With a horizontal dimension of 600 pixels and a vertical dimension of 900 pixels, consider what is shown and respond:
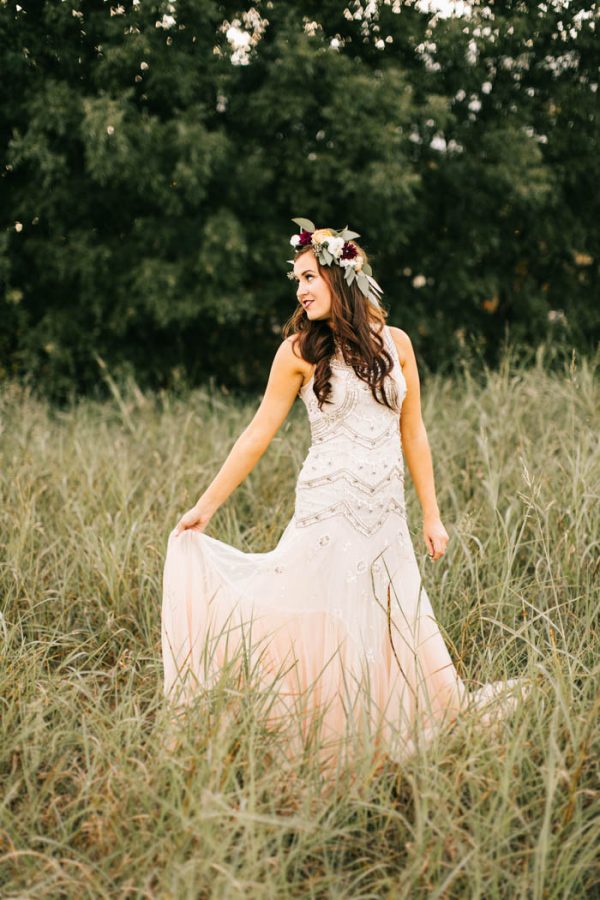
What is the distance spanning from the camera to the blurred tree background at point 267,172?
703cm

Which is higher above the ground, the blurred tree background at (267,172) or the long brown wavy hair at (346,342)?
the blurred tree background at (267,172)

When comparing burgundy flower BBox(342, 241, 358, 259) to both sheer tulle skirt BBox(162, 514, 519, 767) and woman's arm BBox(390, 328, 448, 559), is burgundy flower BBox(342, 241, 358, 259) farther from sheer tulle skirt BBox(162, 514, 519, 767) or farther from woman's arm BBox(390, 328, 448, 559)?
sheer tulle skirt BBox(162, 514, 519, 767)

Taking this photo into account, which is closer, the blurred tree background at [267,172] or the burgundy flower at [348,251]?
the burgundy flower at [348,251]

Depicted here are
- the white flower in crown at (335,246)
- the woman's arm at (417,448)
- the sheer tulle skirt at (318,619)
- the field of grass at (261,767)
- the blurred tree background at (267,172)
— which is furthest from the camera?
the blurred tree background at (267,172)

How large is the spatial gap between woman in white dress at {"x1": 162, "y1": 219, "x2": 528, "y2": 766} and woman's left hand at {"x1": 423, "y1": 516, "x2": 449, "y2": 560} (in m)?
0.10

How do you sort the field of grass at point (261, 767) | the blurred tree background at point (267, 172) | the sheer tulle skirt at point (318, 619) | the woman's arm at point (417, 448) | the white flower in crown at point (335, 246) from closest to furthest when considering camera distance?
1. the field of grass at point (261, 767)
2. the sheer tulle skirt at point (318, 619)
3. the white flower in crown at point (335, 246)
4. the woman's arm at point (417, 448)
5. the blurred tree background at point (267, 172)

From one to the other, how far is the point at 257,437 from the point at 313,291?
54cm

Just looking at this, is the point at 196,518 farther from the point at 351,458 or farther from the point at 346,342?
the point at 346,342

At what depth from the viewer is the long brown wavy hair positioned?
2521mm

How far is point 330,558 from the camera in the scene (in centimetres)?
251

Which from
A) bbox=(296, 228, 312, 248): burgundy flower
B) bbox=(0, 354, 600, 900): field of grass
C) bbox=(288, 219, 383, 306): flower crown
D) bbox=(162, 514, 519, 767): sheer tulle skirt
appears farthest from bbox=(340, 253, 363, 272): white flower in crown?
bbox=(0, 354, 600, 900): field of grass

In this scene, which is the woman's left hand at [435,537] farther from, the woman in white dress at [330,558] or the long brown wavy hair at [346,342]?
the long brown wavy hair at [346,342]

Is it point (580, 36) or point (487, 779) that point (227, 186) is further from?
point (487, 779)

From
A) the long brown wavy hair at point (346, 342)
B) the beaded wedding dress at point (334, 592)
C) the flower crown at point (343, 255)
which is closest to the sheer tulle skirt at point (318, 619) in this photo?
the beaded wedding dress at point (334, 592)
